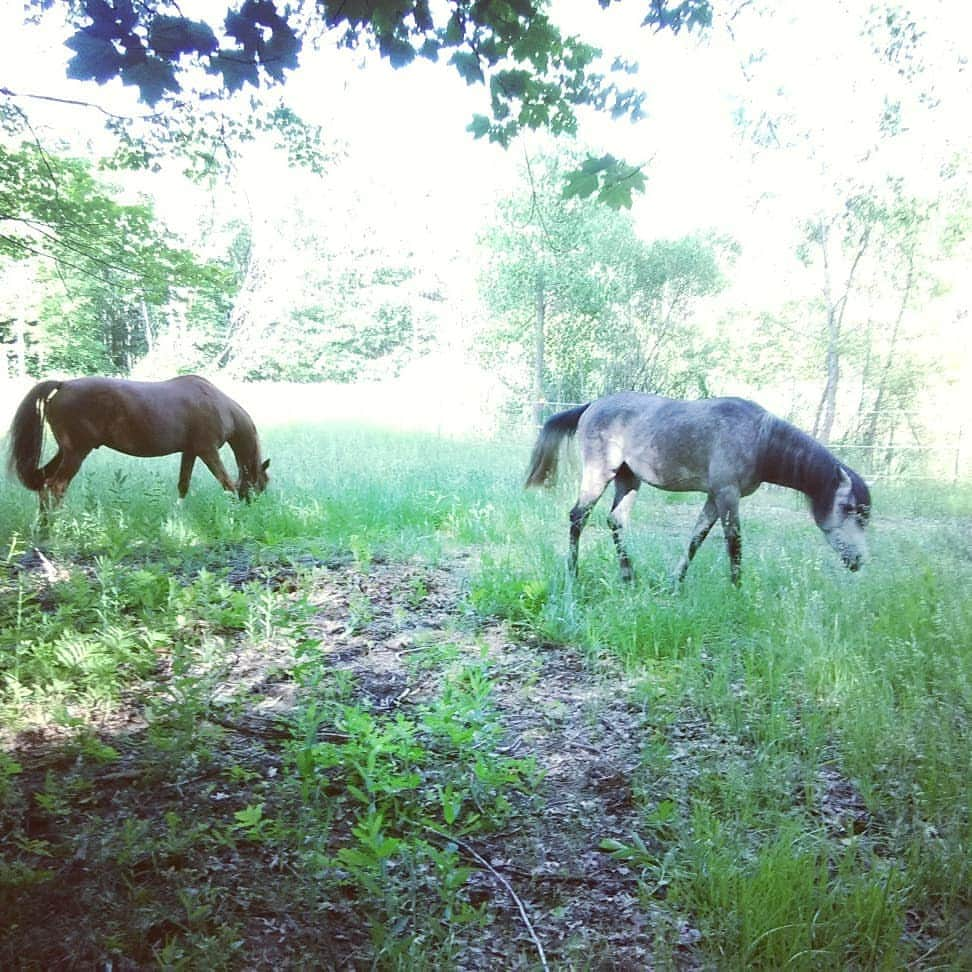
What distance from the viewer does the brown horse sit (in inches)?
222

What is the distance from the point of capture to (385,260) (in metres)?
32.8

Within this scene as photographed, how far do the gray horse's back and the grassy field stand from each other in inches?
26.0

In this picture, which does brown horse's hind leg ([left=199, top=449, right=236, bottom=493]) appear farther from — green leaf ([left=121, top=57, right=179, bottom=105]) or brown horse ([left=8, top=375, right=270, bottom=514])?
green leaf ([left=121, top=57, right=179, bottom=105])

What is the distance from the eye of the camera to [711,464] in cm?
470

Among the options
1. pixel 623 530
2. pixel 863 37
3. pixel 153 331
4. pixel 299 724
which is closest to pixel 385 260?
pixel 153 331

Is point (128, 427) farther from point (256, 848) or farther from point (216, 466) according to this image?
point (256, 848)

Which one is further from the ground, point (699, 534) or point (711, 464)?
point (711, 464)

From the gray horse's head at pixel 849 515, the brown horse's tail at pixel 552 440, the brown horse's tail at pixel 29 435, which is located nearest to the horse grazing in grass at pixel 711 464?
the gray horse's head at pixel 849 515

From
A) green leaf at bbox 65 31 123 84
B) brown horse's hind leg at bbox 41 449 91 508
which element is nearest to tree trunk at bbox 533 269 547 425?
brown horse's hind leg at bbox 41 449 91 508

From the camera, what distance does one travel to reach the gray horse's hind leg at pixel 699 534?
177 inches

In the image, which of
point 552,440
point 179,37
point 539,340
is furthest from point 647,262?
point 179,37

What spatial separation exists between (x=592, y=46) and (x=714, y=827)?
3313mm

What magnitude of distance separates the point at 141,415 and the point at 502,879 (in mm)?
5728

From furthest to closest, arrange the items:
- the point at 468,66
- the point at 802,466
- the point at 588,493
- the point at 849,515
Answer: the point at 588,493, the point at 802,466, the point at 849,515, the point at 468,66
